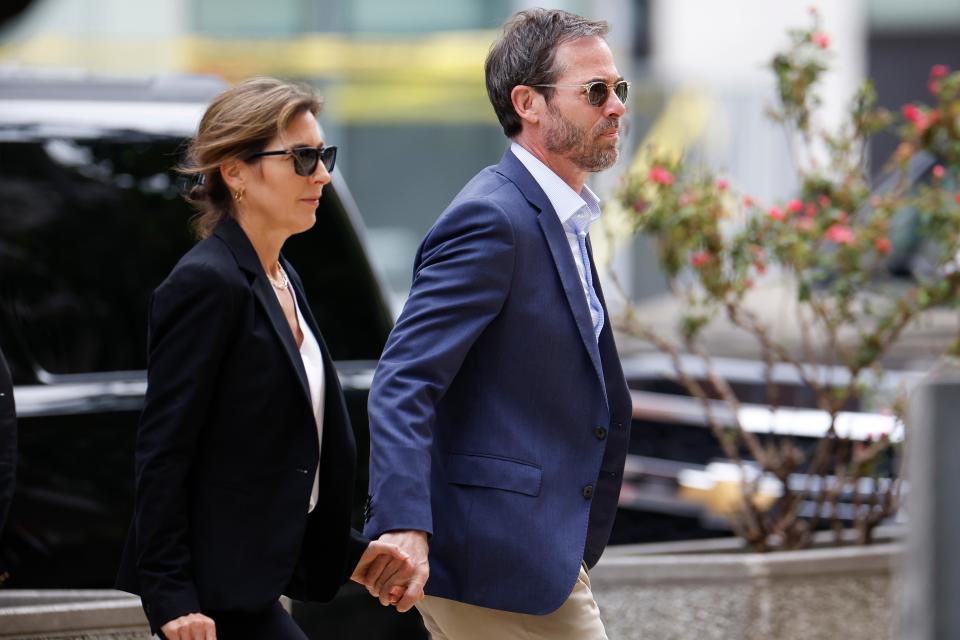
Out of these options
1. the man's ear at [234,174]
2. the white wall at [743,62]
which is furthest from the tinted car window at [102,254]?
the white wall at [743,62]

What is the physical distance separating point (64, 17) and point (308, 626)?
12.9 meters

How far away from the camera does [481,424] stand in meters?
3.10

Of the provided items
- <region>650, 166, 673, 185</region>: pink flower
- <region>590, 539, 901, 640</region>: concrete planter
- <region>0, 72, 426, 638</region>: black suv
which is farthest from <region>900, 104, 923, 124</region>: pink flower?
<region>0, 72, 426, 638</region>: black suv

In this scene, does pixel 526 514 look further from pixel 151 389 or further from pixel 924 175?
pixel 924 175

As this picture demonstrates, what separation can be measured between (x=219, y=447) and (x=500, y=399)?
0.57 metres

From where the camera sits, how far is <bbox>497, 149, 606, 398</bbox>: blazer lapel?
318 cm

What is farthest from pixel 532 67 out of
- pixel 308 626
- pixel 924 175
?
pixel 924 175

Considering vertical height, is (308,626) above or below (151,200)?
below

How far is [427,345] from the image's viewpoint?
3.02 m

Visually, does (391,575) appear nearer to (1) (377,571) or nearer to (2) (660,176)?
(1) (377,571)

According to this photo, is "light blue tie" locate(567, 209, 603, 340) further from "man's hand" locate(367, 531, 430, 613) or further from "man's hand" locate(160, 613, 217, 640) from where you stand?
"man's hand" locate(160, 613, 217, 640)

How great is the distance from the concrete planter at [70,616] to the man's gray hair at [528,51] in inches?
56.6

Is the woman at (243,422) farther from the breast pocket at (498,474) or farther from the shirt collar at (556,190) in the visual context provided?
the shirt collar at (556,190)

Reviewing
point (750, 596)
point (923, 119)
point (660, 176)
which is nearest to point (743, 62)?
point (923, 119)
